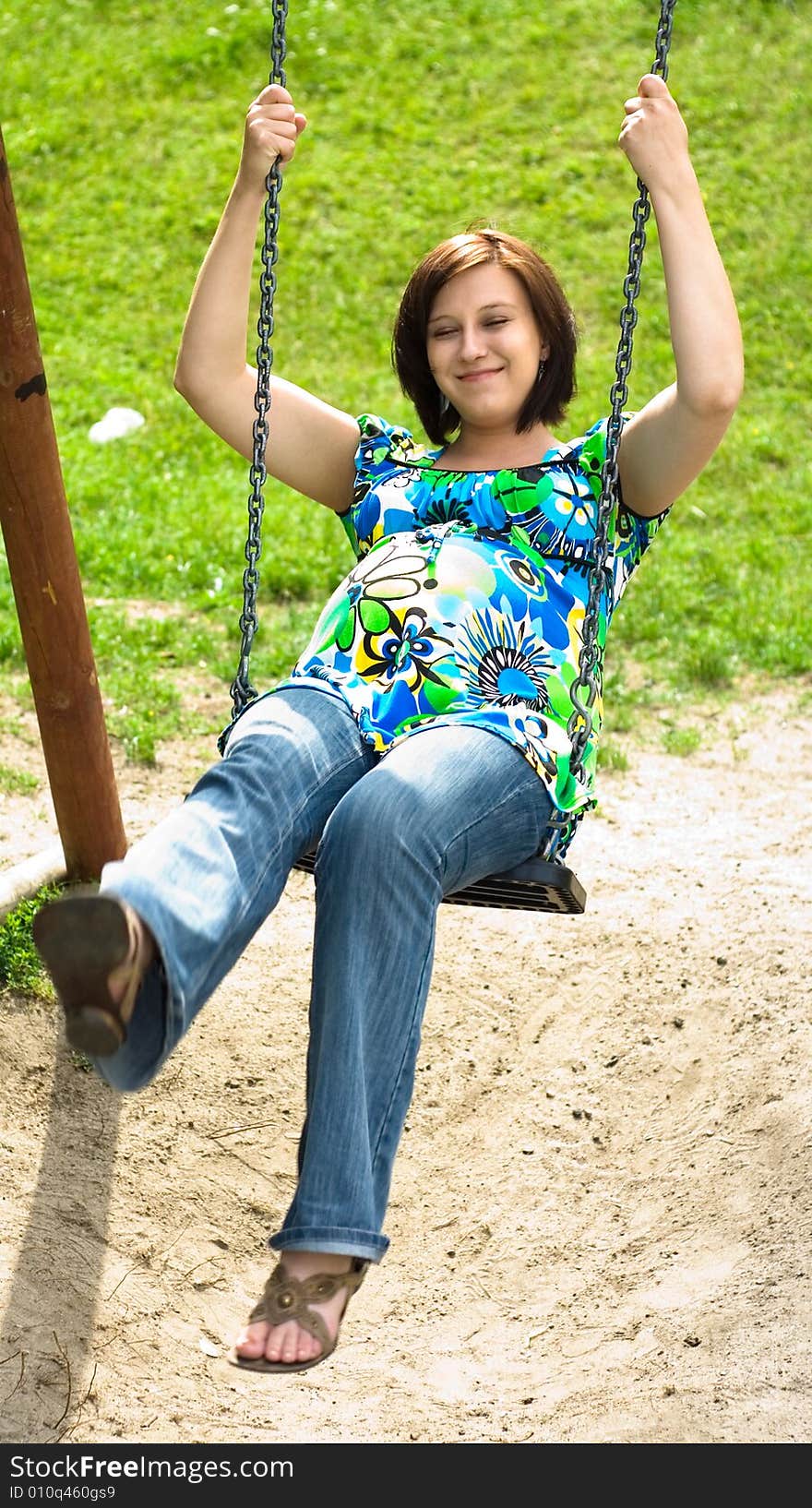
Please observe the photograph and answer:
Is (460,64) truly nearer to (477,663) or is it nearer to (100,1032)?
(477,663)

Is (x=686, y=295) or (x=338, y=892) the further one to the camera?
(x=686, y=295)

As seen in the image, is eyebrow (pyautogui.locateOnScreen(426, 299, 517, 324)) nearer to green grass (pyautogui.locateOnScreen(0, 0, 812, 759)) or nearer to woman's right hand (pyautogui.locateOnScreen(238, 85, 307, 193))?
woman's right hand (pyautogui.locateOnScreen(238, 85, 307, 193))

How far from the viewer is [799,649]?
21.0ft

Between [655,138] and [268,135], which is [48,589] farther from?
[655,138]

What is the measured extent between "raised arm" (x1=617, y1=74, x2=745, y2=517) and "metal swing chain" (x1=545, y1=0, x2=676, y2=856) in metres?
0.05

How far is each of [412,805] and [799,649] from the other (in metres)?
4.24

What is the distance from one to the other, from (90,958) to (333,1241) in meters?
0.56

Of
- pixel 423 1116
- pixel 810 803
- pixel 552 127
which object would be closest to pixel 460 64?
pixel 552 127

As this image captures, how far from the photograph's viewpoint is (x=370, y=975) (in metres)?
2.40

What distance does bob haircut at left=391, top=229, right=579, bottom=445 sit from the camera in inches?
129

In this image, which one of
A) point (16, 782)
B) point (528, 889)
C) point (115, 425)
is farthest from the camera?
point (115, 425)

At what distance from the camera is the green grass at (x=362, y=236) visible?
6.79 meters

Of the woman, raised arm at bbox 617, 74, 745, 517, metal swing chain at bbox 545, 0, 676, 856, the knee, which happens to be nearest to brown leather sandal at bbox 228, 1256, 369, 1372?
the woman

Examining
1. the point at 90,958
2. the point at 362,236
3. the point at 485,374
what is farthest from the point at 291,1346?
the point at 362,236
